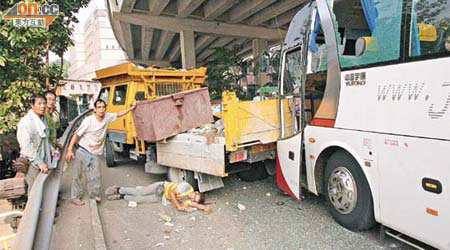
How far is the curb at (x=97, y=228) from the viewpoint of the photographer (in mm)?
3699

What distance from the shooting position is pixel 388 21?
3371 millimetres

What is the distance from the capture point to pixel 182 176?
5.68 metres

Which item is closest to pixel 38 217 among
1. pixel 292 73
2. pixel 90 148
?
pixel 90 148

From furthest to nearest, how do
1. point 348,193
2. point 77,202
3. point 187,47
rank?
1. point 187,47
2. point 77,202
3. point 348,193

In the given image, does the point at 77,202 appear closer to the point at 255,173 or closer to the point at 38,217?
the point at 38,217

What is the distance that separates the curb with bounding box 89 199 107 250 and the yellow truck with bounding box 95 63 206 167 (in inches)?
64.6

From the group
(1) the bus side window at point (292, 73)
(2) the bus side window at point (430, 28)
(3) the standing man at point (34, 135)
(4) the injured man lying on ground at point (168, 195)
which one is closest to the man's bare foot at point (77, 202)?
(4) the injured man lying on ground at point (168, 195)

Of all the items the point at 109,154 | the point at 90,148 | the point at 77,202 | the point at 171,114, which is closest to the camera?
the point at 77,202

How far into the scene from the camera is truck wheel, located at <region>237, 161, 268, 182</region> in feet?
20.5

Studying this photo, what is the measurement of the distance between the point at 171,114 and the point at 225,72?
33.6 feet

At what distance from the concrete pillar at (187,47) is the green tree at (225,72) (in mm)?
1400

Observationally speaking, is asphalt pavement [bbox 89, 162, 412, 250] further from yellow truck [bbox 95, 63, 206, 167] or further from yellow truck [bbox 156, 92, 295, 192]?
yellow truck [bbox 95, 63, 206, 167]

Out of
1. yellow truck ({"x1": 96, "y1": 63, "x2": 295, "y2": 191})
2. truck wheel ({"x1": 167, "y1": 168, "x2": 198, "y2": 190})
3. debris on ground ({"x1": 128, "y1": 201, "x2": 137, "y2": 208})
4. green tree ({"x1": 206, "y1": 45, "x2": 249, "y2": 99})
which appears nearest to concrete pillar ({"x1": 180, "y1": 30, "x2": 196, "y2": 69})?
green tree ({"x1": 206, "y1": 45, "x2": 249, "y2": 99})

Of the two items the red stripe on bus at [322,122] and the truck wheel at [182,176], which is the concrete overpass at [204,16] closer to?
the truck wheel at [182,176]
